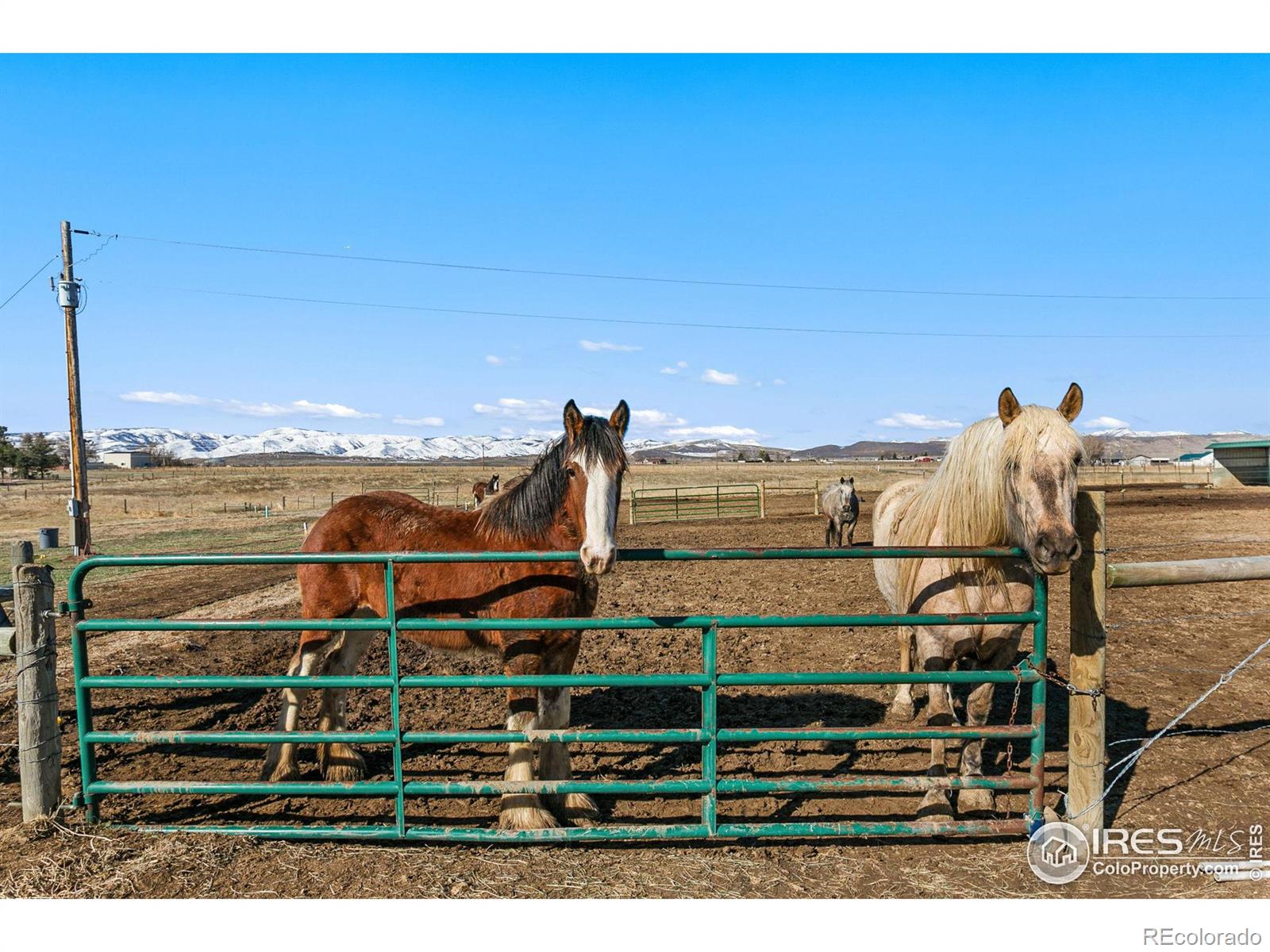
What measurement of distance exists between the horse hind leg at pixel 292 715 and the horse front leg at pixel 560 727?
5.26 ft

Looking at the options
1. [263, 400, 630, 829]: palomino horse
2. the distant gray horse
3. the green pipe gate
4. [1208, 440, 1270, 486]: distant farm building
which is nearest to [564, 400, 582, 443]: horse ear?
[263, 400, 630, 829]: palomino horse

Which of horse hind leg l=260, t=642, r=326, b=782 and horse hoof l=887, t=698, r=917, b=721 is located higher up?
horse hind leg l=260, t=642, r=326, b=782

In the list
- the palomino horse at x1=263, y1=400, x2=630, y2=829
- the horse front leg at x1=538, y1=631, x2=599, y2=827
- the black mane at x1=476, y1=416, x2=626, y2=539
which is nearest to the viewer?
the palomino horse at x1=263, y1=400, x2=630, y2=829

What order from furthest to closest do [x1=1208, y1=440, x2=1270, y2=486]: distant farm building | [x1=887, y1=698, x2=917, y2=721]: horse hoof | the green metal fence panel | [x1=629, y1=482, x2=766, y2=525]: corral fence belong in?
1. [x1=1208, y1=440, x2=1270, y2=486]: distant farm building
2. the green metal fence panel
3. [x1=629, y1=482, x2=766, y2=525]: corral fence
4. [x1=887, y1=698, x2=917, y2=721]: horse hoof

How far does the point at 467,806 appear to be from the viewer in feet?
14.5

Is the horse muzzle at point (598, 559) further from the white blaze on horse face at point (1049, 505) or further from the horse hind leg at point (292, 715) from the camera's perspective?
the horse hind leg at point (292, 715)

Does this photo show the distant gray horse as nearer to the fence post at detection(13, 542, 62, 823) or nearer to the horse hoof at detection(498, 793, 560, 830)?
the horse hoof at detection(498, 793, 560, 830)

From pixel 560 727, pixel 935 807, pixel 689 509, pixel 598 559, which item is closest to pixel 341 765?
pixel 560 727

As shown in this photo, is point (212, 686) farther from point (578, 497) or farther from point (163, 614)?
point (163, 614)

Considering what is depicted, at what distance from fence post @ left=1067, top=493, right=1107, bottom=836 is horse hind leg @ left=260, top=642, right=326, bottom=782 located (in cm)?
432

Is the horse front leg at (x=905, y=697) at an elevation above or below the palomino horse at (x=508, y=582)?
below

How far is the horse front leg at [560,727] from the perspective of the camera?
413 cm

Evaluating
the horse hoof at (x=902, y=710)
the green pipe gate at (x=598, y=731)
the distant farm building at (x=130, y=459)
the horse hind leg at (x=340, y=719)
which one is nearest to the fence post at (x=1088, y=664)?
the green pipe gate at (x=598, y=731)

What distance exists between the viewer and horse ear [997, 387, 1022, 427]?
144 inches
